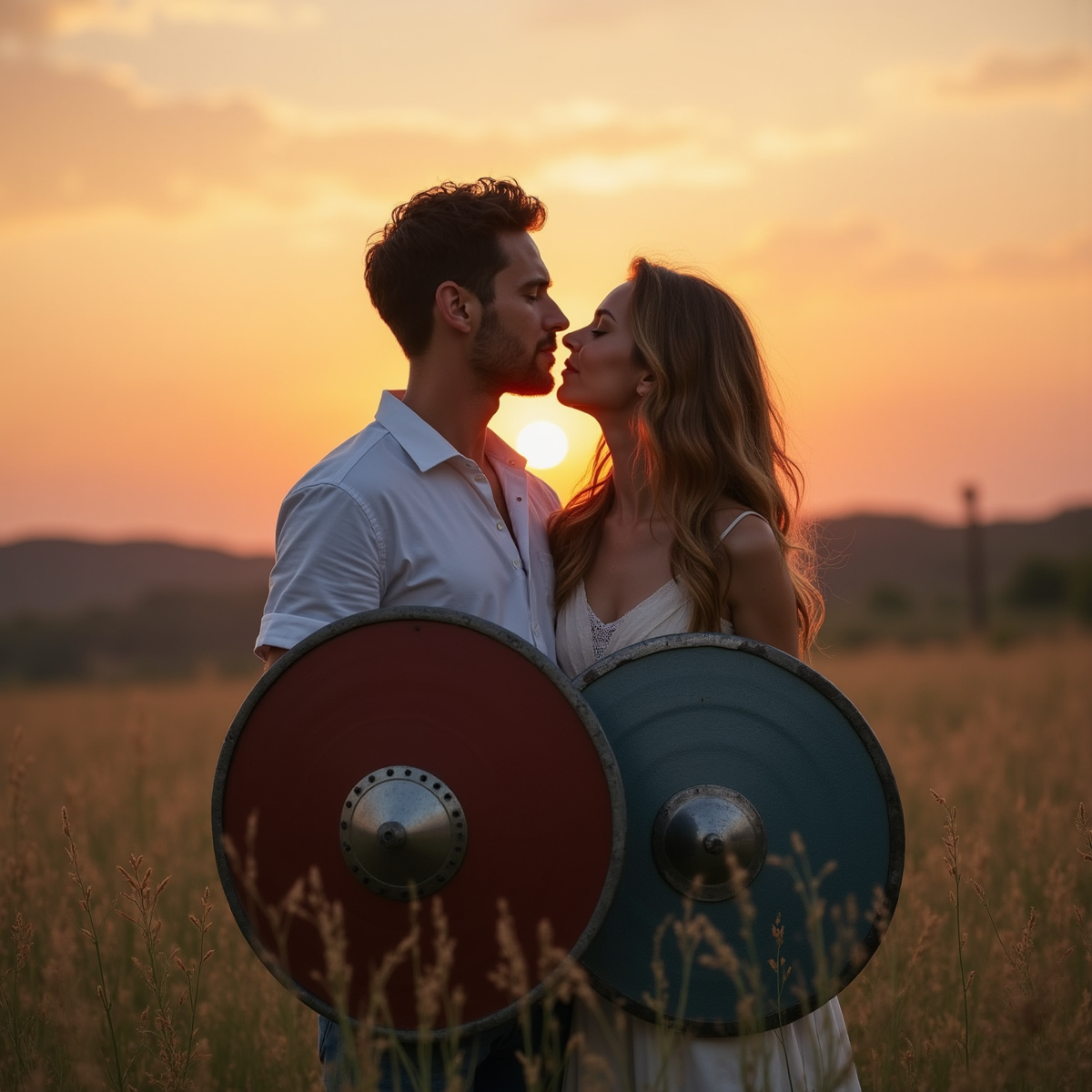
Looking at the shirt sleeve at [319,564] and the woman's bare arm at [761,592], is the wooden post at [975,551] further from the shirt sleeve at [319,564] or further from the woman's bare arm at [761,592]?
the shirt sleeve at [319,564]

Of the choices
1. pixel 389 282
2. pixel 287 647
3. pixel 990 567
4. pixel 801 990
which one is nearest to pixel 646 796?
pixel 801 990

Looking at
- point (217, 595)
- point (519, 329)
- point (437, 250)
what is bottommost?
point (217, 595)

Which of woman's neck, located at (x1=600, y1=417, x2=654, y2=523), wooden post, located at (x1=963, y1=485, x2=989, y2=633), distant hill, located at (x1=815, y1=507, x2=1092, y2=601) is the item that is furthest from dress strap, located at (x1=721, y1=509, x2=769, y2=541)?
distant hill, located at (x1=815, y1=507, x2=1092, y2=601)

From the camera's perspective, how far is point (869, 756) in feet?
8.11

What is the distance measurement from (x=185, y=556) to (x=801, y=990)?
3253 inches

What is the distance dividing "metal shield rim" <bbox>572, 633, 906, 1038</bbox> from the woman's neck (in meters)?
0.95

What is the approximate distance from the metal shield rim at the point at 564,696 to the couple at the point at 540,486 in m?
0.25

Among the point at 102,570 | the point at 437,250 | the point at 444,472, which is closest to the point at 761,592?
the point at 444,472

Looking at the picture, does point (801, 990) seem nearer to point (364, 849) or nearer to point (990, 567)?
point (364, 849)

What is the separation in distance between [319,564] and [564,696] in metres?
0.71

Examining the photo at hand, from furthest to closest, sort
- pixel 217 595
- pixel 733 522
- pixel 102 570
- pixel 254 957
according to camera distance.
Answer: pixel 102 570, pixel 217 595, pixel 254 957, pixel 733 522

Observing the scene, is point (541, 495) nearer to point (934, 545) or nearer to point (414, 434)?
point (414, 434)

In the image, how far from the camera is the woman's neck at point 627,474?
3.46 m

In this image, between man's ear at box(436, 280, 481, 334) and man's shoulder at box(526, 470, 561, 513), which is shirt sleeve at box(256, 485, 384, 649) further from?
man's shoulder at box(526, 470, 561, 513)
